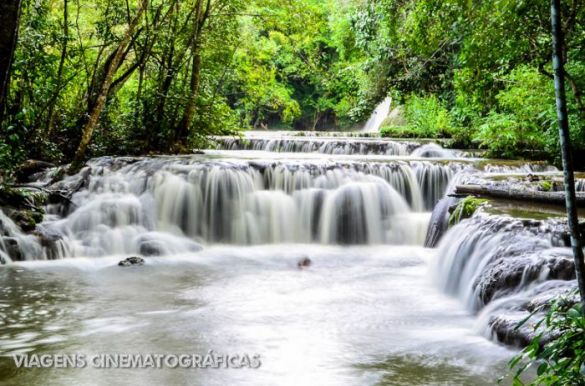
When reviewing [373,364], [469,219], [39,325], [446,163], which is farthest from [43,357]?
[446,163]

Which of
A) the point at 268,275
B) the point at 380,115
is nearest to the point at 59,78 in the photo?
the point at 268,275

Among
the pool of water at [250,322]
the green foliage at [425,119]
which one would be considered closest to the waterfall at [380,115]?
the green foliage at [425,119]

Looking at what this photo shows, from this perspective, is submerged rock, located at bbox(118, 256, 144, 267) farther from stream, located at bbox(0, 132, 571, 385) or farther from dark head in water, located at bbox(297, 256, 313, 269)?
dark head in water, located at bbox(297, 256, 313, 269)

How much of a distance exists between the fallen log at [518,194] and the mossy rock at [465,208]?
0.71 feet

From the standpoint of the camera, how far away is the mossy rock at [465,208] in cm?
827

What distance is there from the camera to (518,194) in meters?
8.30

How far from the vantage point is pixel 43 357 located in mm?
4715

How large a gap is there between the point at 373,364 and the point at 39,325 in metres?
3.29

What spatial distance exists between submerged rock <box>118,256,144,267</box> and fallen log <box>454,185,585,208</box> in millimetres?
5158

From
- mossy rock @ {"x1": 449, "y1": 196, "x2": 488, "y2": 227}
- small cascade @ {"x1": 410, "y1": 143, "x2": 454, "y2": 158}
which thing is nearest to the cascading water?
small cascade @ {"x1": 410, "y1": 143, "x2": 454, "y2": 158}

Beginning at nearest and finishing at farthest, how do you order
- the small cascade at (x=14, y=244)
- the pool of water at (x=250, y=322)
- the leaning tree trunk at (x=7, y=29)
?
1. the leaning tree trunk at (x=7, y=29)
2. the pool of water at (x=250, y=322)
3. the small cascade at (x=14, y=244)

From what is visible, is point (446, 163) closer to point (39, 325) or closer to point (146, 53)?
point (146, 53)

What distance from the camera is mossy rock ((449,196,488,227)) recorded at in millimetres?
8273

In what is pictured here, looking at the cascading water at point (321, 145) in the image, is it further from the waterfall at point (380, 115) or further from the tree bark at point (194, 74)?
the waterfall at point (380, 115)
